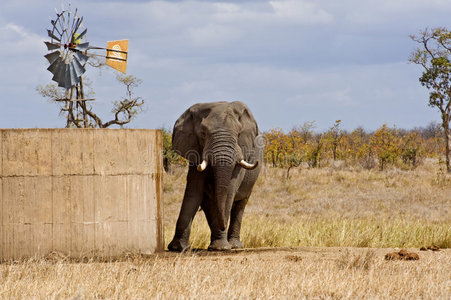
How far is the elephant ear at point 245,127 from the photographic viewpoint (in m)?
12.3

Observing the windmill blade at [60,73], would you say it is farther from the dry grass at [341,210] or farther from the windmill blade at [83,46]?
the dry grass at [341,210]

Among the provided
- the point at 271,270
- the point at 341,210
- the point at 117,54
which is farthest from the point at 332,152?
the point at 271,270

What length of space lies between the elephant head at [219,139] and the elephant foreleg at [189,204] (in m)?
0.22

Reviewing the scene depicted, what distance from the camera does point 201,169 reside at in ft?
37.1

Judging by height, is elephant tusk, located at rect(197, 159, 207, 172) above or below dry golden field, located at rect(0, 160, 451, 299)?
above

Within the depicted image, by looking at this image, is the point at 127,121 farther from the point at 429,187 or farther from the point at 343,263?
the point at 343,263

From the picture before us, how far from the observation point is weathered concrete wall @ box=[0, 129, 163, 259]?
1017cm

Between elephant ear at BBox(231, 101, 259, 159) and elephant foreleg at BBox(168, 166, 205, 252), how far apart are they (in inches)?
36.8

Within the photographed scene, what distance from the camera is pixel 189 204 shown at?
473 inches

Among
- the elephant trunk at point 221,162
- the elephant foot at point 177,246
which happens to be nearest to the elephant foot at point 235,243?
the elephant foot at point 177,246

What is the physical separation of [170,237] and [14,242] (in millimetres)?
4405

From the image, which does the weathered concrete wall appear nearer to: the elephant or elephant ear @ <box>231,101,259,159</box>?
the elephant

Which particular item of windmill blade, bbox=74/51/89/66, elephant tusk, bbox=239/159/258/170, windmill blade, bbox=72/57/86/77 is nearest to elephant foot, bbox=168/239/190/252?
elephant tusk, bbox=239/159/258/170

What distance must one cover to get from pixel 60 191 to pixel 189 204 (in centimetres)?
258
